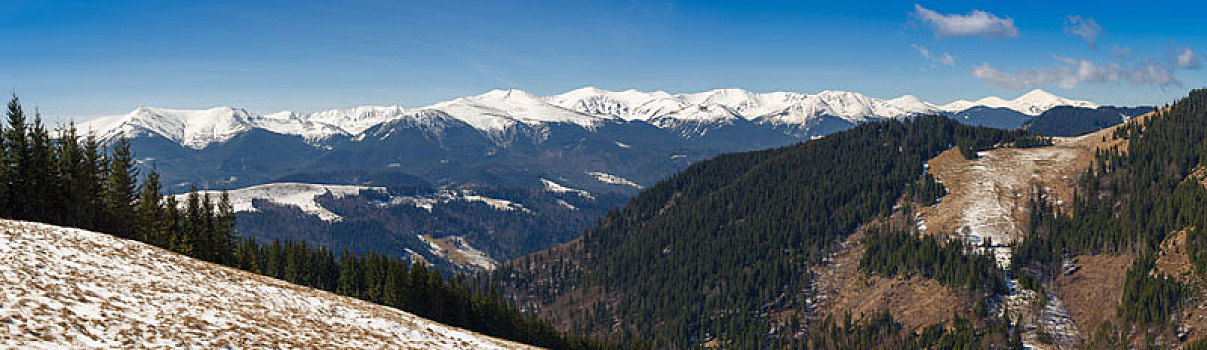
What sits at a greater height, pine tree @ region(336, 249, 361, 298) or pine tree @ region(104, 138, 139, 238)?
pine tree @ region(104, 138, 139, 238)

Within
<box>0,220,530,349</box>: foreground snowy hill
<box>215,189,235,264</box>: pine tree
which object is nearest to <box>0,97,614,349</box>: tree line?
<box>215,189,235,264</box>: pine tree

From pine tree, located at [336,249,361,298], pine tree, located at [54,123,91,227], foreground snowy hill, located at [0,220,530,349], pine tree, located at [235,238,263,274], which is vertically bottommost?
pine tree, located at [336,249,361,298]

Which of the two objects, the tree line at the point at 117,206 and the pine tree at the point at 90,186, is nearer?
the tree line at the point at 117,206

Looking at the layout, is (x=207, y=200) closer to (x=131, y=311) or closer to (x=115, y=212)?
(x=115, y=212)

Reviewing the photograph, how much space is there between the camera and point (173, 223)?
7919 centimetres

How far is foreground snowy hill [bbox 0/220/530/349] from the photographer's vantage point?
78.5ft

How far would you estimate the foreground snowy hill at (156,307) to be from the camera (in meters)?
23.9

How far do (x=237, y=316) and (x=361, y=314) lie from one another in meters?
7.72

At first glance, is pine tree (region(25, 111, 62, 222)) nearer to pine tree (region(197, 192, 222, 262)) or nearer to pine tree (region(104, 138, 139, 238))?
pine tree (region(104, 138, 139, 238))

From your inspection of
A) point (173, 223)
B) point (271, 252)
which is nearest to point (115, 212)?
point (173, 223)

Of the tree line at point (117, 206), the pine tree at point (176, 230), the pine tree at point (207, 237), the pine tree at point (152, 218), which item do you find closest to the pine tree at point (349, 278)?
the tree line at point (117, 206)

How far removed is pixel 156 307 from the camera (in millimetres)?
28547

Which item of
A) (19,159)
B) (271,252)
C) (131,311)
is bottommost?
(271,252)

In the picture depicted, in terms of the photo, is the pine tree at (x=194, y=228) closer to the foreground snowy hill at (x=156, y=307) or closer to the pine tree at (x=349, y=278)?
the pine tree at (x=349, y=278)
